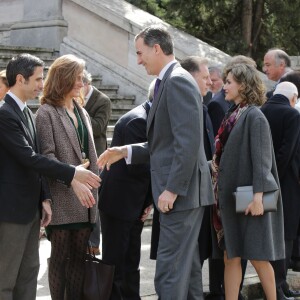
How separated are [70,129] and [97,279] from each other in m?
1.05

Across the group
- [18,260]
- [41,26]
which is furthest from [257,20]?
[18,260]

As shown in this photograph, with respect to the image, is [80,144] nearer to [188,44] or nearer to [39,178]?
[39,178]

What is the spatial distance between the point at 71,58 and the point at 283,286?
9.19 ft

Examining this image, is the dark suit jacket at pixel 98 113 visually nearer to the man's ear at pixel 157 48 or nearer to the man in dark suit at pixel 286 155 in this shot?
the man in dark suit at pixel 286 155

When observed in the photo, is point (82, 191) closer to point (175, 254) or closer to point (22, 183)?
point (22, 183)

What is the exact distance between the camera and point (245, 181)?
5363 millimetres

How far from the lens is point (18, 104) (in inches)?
184

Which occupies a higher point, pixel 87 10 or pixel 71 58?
pixel 87 10

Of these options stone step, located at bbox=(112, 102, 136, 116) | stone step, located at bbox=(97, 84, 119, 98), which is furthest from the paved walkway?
stone step, located at bbox=(97, 84, 119, 98)

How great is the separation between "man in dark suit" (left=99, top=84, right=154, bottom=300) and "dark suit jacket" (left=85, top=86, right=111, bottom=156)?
4.99ft

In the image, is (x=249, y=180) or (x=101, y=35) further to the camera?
(x=101, y=35)

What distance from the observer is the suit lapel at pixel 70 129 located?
4969 mm

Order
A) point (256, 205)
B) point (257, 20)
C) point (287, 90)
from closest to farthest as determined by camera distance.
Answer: point (256, 205), point (287, 90), point (257, 20)

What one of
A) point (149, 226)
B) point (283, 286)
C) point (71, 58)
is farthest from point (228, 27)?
point (71, 58)
